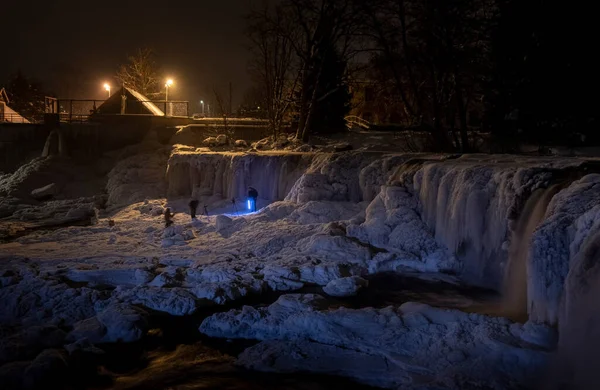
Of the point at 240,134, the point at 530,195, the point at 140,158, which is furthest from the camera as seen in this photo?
the point at 240,134

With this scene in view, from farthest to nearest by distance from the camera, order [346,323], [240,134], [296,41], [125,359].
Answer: [240,134]
[296,41]
[346,323]
[125,359]

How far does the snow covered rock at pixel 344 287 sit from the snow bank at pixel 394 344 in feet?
3.30

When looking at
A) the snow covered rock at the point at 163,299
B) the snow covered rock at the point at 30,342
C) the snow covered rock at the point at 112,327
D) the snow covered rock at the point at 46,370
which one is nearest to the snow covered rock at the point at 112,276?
the snow covered rock at the point at 163,299

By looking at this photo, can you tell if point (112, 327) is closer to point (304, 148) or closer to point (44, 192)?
point (304, 148)

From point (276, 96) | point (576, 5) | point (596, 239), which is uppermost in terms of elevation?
point (576, 5)

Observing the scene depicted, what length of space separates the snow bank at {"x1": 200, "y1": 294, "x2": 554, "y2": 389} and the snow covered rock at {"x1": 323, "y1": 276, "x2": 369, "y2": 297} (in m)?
1.01

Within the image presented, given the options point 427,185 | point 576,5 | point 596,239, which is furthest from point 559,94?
point 596,239

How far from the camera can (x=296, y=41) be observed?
2442cm

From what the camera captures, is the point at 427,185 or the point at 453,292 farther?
the point at 427,185

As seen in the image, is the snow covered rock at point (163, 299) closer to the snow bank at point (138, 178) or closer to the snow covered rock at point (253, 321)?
the snow covered rock at point (253, 321)

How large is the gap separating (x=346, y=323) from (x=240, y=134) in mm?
19851

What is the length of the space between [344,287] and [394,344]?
2566 mm

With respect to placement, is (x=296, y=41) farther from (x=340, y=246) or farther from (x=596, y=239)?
(x=596, y=239)

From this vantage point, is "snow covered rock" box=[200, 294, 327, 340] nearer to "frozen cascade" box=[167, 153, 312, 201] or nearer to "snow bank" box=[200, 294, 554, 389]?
"snow bank" box=[200, 294, 554, 389]
